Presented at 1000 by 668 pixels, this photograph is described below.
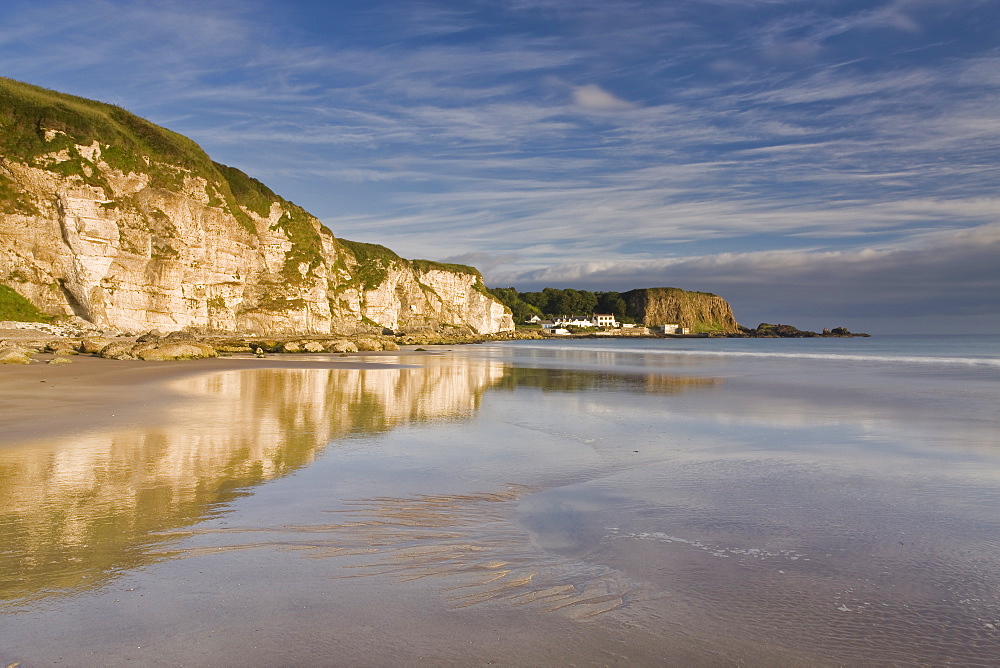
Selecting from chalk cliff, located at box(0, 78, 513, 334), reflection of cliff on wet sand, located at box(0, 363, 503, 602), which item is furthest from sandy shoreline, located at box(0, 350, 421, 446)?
chalk cliff, located at box(0, 78, 513, 334)

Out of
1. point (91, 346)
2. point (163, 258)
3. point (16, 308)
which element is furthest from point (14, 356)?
point (163, 258)

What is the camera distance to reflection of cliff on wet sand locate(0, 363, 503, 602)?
5.28 m

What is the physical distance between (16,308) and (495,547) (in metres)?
55.7

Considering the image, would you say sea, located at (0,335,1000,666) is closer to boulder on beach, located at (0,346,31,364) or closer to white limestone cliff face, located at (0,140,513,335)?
boulder on beach, located at (0,346,31,364)

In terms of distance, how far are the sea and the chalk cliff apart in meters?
49.2

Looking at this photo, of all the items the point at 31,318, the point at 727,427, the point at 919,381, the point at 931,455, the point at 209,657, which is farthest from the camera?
the point at 31,318

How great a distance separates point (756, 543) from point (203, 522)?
5.44 meters

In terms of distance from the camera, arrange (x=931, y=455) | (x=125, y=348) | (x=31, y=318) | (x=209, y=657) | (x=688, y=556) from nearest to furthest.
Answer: (x=209, y=657)
(x=688, y=556)
(x=931, y=455)
(x=125, y=348)
(x=31, y=318)

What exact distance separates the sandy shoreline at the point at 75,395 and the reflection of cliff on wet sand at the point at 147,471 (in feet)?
3.35

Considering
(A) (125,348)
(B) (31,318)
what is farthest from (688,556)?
(B) (31,318)

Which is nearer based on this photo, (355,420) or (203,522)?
(203,522)

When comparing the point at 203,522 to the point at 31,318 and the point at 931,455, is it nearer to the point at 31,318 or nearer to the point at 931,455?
the point at 931,455

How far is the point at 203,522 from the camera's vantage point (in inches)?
253

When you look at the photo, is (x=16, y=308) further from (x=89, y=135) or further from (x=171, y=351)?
(x=171, y=351)
